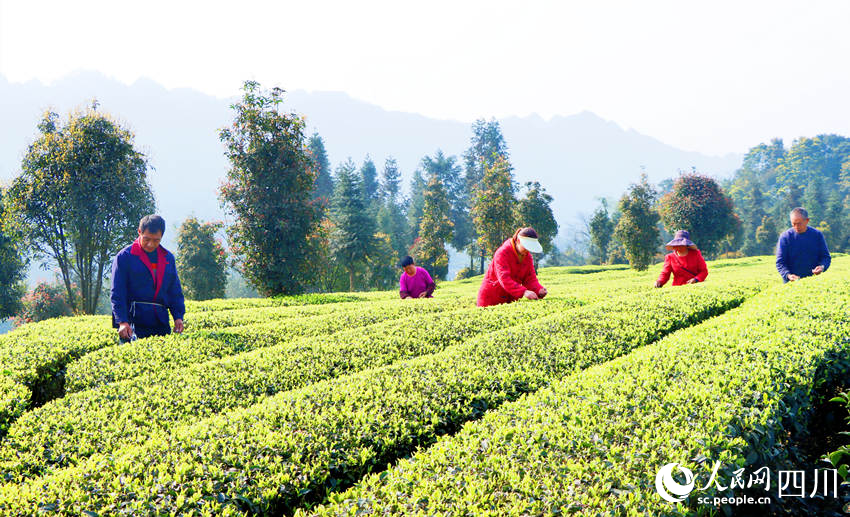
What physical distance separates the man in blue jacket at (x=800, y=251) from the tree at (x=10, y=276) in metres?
34.3

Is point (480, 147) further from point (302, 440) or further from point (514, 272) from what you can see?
point (302, 440)

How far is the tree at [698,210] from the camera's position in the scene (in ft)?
120

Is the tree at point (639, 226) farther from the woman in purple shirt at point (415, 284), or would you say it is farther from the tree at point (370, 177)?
the tree at point (370, 177)

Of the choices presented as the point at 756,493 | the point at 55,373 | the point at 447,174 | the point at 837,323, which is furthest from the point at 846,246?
the point at 55,373

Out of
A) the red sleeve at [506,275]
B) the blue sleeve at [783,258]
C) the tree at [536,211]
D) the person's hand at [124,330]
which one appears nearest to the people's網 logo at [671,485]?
the red sleeve at [506,275]

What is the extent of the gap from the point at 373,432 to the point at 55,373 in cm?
543

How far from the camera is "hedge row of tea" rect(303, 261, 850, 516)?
3135mm

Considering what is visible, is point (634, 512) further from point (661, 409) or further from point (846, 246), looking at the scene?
point (846, 246)

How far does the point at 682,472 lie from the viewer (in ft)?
10.8

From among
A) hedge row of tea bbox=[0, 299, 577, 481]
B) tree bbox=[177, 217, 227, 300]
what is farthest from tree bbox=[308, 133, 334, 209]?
hedge row of tea bbox=[0, 299, 577, 481]

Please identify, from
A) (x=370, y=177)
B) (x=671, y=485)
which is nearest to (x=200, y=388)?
(x=671, y=485)

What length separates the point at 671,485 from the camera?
322 cm

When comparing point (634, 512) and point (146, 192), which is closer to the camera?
point (634, 512)

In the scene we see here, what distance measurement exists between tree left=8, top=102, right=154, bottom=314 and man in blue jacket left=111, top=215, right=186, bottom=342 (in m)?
16.9
